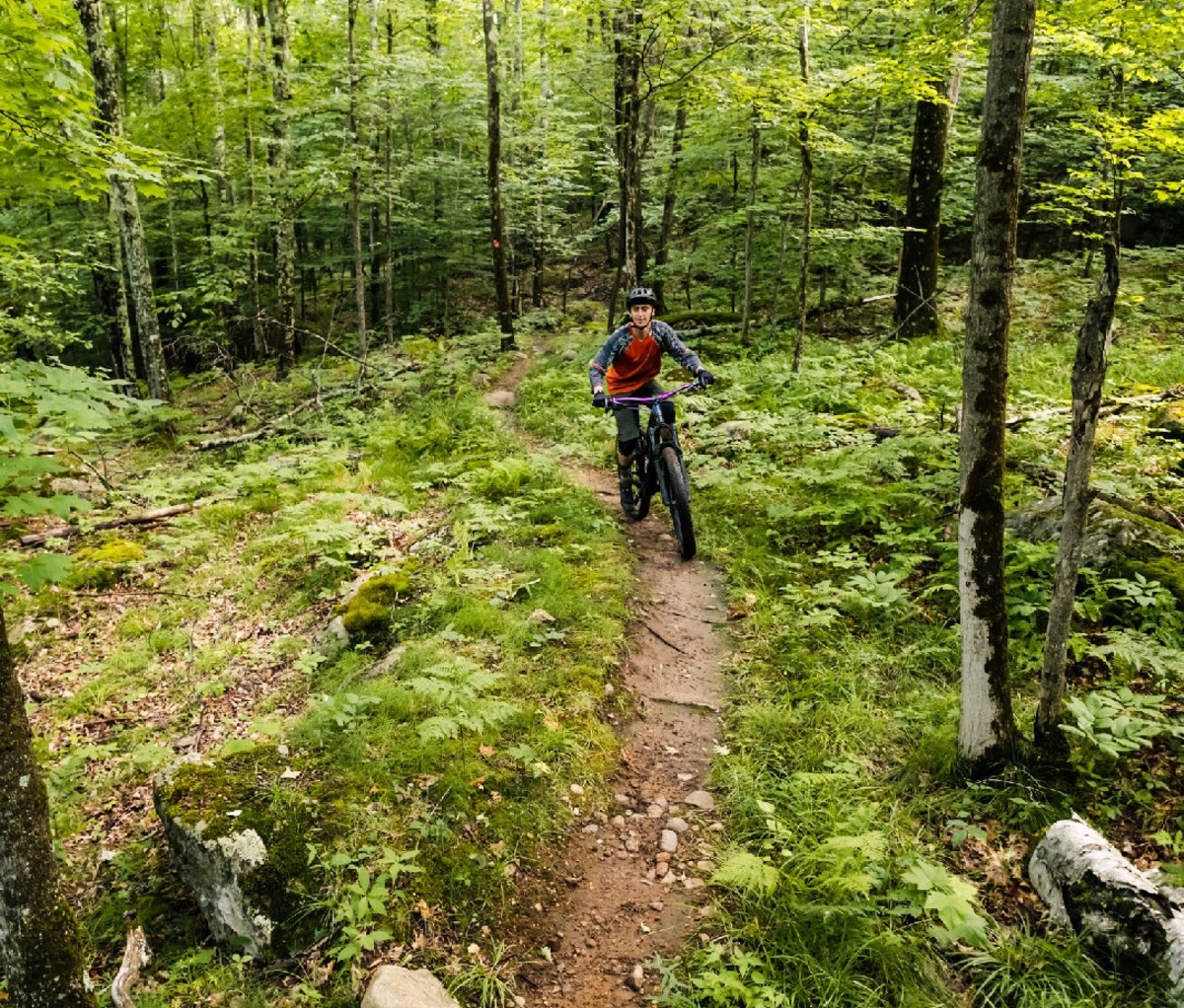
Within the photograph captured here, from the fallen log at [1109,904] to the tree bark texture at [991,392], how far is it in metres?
0.70

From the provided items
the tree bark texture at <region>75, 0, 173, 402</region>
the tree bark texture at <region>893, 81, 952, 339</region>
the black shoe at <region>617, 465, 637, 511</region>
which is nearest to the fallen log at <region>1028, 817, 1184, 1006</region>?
the black shoe at <region>617, 465, 637, 511</region>

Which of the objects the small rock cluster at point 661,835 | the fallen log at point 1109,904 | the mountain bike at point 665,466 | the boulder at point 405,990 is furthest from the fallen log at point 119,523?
the fallen log at point 1109,904

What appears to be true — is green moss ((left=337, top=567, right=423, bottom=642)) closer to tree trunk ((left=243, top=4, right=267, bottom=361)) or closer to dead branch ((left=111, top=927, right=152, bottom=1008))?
dead branch ((left=111, top=927, right=152, bottom=1008))

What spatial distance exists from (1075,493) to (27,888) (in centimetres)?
508

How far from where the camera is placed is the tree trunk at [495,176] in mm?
16234

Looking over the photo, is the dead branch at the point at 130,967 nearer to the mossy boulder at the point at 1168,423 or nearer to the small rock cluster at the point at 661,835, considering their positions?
the small rock cluster at the point at 661,835

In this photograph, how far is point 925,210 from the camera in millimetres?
13375

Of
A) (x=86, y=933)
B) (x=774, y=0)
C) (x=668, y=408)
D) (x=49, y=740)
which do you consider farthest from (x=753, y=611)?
(x=774, y=0)

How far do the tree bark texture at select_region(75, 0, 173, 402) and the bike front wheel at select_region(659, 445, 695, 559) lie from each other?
1065 centimetres

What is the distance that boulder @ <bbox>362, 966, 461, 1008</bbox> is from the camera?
3.07m

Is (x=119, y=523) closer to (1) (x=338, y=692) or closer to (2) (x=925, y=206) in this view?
(1) (x=338, y=692)

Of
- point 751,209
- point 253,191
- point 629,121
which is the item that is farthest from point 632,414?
point 253,191

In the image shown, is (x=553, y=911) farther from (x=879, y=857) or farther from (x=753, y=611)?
(x=753, y=611)

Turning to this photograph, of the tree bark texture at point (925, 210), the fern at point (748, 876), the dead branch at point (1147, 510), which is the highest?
the tree bark texture at point (925, 210)
